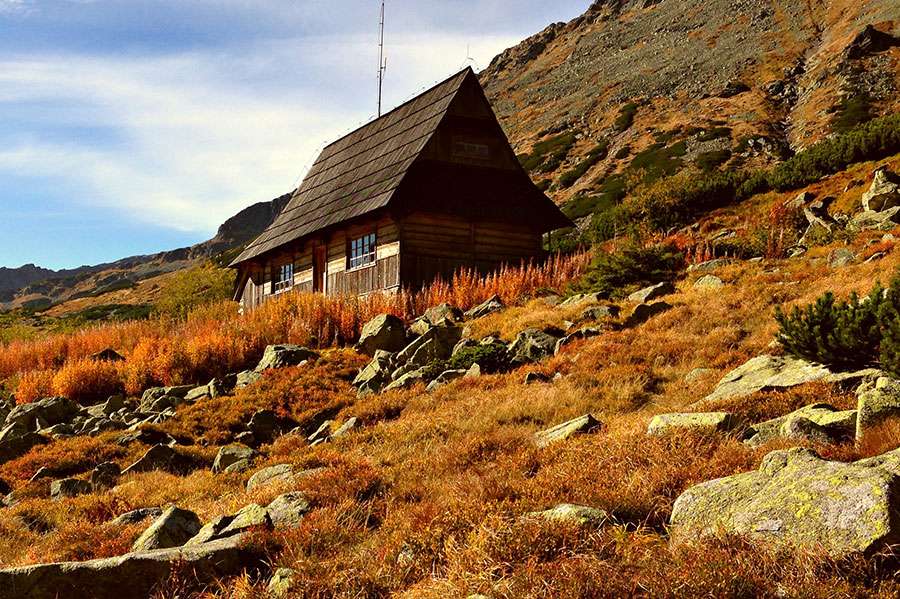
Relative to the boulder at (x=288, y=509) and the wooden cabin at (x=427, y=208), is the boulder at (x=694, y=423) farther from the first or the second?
the wooden cabin at (x=427, y=208)

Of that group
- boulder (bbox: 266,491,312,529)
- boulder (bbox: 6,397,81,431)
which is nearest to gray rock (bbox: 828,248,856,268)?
boulder (bbox: 266,491,312,529)

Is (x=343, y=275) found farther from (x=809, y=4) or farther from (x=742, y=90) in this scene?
(x=809, y=4)

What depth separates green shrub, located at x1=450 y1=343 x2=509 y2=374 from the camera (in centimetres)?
1345

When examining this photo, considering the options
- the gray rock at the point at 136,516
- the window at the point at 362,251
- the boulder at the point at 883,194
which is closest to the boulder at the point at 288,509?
the gray rock at the point at 136,516

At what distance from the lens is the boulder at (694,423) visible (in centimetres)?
691

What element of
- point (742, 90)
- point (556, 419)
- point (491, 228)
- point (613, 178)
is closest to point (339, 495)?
point (556, 419)

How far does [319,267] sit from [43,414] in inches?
582

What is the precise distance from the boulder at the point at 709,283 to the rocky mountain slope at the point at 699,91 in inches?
1307

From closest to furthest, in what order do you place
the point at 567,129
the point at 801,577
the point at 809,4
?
the point at 801,577 → the point at 567,129 → the point at 809,4

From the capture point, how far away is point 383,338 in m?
17.3

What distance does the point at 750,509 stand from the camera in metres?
4.75

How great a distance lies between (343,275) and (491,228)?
575 centimetres

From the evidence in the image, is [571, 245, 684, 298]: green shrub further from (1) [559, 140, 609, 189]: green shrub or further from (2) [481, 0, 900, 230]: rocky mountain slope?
(1) [559, 140, 609, 189]: green shrub

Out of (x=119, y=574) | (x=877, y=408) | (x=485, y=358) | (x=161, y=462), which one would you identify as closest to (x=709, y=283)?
(x=485, y=358)
